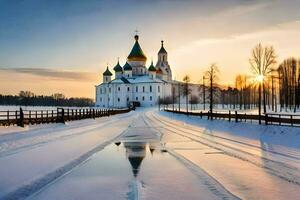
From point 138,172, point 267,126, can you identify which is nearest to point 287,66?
point 267,126

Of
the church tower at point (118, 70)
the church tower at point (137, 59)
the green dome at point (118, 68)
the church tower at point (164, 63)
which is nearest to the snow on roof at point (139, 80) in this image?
the church tower at point (137, 59)

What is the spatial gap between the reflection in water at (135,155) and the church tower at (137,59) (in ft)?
475

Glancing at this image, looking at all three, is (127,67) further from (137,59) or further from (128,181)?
(128,181)

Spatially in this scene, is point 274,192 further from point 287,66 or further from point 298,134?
point 287,66

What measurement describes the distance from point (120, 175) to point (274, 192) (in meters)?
4.61

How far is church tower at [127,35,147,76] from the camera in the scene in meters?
164

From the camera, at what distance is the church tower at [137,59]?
16400 centimetres

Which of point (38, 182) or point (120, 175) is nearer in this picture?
point (38, 182)

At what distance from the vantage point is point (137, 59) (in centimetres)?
16488

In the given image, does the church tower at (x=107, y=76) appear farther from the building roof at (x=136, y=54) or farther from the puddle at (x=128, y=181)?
the puddle at (x=128, y=181)

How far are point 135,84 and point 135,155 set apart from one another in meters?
143

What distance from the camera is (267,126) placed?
25984mm

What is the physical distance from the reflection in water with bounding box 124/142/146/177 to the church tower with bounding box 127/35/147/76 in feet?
475

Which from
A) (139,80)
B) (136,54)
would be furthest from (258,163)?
(136,54)
